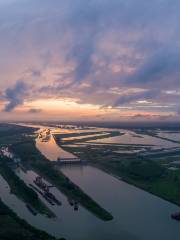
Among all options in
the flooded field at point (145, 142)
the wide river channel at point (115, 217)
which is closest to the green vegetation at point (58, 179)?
the wide river channel at point (115, 217)

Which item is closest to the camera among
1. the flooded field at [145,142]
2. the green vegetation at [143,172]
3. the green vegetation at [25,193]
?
the green vegetation at [25,193]

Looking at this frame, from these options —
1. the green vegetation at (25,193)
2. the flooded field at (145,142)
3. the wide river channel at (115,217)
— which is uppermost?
the flooded field at (145,142)

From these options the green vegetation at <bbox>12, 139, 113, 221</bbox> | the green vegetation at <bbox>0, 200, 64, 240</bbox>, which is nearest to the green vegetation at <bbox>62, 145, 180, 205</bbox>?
the green vegetation at <bbox>12, 139, 113, 221</bbox>

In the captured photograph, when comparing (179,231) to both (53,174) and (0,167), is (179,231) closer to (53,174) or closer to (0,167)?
(53,174)

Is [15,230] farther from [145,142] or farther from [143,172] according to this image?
[145,142]

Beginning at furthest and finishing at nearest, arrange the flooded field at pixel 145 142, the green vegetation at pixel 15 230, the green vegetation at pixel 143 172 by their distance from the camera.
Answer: the flooded field at pixel 145 142 → the green vegetation at pixel 143 172 → the green vegetation at pixel 15 230

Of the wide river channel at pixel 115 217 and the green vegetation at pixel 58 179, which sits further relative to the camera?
the green vegetation at pixel 58 179

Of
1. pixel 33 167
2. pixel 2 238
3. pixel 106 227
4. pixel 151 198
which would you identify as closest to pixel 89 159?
pixel 33 167

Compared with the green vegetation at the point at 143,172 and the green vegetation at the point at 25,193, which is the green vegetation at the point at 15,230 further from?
the green vegetation at the point at 143,172

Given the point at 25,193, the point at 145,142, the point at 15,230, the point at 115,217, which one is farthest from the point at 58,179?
the point at 145,142

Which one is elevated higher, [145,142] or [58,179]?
[145,142]
